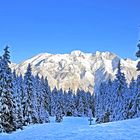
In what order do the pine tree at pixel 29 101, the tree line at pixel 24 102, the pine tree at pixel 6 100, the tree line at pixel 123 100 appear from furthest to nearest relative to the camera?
the pine tree at pixel 29 101
the tree line at pixel 123 100
the tree line at pixel 24 102
the pine tree at pixel 6 100

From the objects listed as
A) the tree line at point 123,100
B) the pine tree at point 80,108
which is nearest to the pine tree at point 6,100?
the tree line at point 123,100

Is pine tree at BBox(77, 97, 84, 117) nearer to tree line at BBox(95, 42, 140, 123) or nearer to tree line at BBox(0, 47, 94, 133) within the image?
tree line at BBox(0, 47, 94, 133)

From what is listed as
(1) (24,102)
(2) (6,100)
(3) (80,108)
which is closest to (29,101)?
(1) (24,102)

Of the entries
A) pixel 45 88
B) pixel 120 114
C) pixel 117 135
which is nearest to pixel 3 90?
pixel 117 135

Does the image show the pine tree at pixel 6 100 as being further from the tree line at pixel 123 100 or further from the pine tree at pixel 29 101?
the pine tree at pixel 29 101

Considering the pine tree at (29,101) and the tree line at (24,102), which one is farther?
the pine tree at (29,101)

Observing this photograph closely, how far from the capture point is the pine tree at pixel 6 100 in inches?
1592

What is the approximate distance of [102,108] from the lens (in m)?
101

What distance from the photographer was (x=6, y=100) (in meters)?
42.2

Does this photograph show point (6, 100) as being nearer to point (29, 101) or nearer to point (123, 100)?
point (29, 101)

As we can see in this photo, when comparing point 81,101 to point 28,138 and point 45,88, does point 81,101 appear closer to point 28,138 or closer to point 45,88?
point 45,88

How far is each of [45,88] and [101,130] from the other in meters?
78.7

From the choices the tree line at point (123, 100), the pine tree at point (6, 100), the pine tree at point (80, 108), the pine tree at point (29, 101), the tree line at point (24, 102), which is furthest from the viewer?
the pine tree at point (80, 108)

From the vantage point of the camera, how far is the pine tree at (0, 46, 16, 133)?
40438mm
